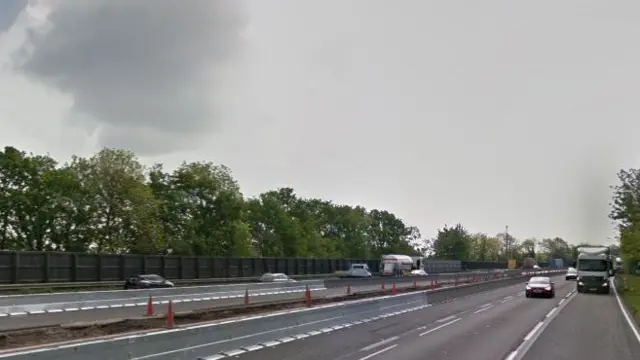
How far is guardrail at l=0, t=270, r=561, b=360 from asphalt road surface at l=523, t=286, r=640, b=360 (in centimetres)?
655

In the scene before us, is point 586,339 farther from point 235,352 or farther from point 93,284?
point 93,284

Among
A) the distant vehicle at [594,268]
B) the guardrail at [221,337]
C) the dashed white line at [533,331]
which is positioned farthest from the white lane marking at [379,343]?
the distant vehicle at [594,268]

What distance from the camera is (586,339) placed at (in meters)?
21.8

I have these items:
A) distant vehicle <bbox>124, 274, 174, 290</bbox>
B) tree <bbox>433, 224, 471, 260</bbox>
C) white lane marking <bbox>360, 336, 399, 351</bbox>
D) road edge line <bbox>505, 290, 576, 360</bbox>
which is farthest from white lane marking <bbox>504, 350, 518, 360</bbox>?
tree <bbox>433, 224, 471, 260</bbox>

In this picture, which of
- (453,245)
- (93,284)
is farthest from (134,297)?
(453,245)

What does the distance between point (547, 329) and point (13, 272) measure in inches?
1222

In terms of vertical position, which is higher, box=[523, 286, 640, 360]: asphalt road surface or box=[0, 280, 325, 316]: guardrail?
box=[0, 280, 325, 316]: guardrail

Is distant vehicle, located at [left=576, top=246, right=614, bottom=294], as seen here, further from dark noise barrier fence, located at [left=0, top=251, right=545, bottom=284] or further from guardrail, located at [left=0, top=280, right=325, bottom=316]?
dark noise barrier fence, located at [left=0, top=251, right=545, bottom=284]

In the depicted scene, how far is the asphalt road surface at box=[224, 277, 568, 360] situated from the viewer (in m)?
16.4

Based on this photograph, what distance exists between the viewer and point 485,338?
2111cm

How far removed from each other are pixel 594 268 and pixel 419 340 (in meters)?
39.8

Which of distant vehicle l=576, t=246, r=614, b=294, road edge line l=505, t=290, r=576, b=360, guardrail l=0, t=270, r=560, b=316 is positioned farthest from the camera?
distant vehicle l=576, t=246, r=614, b=294

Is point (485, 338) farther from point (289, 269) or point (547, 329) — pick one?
point (289, 269)

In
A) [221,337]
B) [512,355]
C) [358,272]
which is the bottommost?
[358,272]
